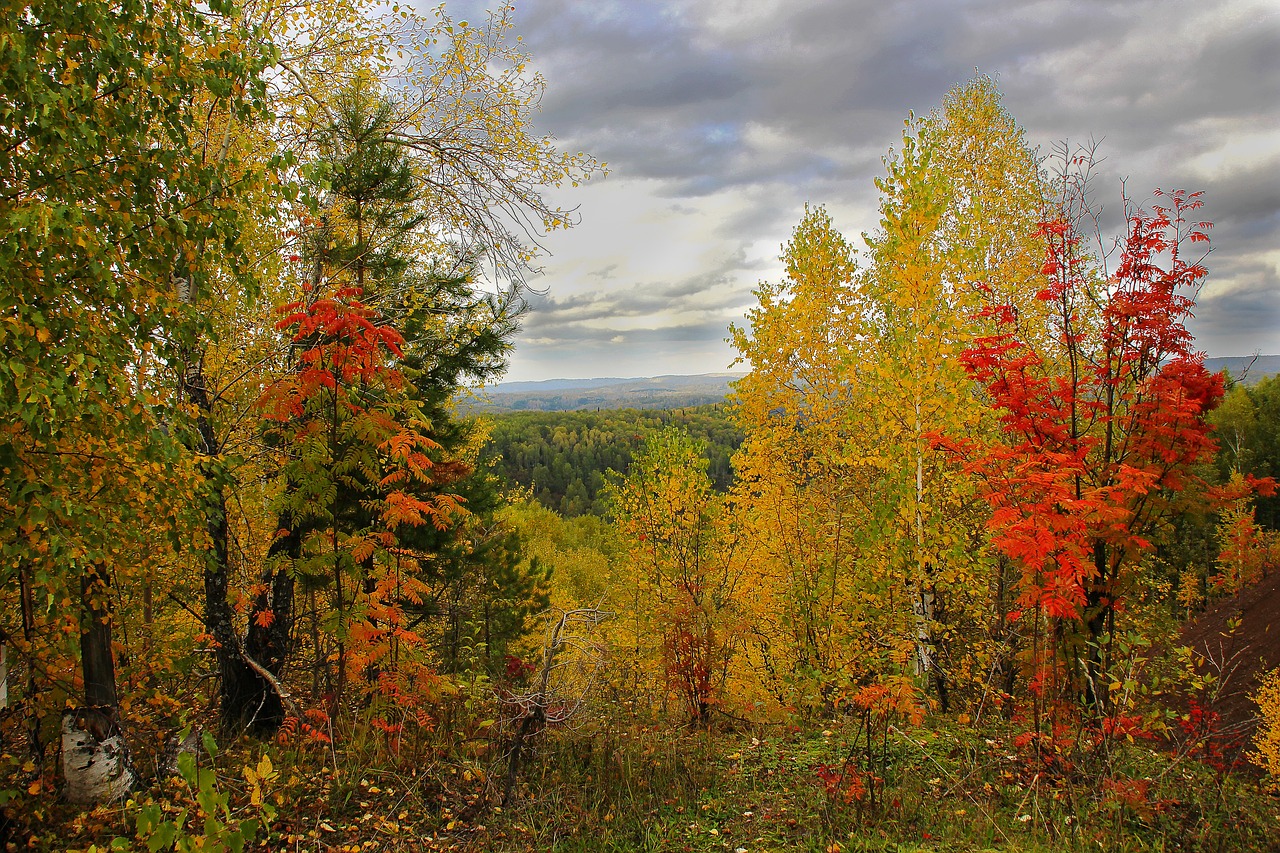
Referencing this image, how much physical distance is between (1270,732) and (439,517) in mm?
17495

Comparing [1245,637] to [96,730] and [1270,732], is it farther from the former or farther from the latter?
[96,730]

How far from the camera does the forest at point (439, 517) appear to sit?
3.38 m

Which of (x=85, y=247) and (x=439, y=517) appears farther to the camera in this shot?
(x=439, y=517)

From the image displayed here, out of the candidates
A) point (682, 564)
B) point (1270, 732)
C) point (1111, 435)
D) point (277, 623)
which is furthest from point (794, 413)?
point (1270, 732)

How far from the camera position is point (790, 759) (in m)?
6.14

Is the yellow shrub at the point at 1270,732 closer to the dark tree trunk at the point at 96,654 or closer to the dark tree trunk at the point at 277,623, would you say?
the dark tree trunk at the point at 277,623

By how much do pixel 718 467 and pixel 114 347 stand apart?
2891 inches

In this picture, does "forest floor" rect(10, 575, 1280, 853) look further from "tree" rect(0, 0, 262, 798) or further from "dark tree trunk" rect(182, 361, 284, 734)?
"tree" rect(0, 0, 262, 798)

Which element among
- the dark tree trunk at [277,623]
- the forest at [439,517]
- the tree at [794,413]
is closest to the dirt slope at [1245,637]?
the tree at [794,413]

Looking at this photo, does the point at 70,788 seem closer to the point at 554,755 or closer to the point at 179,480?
the point at 179,480

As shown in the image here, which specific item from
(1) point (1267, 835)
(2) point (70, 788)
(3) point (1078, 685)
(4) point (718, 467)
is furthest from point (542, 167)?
(4) point (718, 467)

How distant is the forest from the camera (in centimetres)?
338

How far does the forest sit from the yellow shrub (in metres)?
5.46

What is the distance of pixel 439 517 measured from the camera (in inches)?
221
